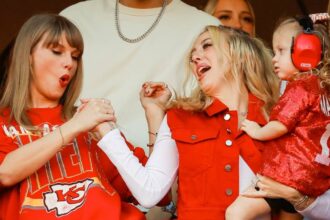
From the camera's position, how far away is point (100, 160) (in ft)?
8.11

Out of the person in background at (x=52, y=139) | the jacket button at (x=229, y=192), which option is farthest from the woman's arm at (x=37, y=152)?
the jacket button at (x=229, y=192)

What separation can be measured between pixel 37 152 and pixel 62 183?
119mm

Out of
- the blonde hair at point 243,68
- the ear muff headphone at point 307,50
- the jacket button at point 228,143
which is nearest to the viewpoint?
the ear muff headphone at point 307,50

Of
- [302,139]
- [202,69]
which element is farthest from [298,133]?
[202,69]

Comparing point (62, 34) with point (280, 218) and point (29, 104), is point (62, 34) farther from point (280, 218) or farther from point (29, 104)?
point (280, 218)

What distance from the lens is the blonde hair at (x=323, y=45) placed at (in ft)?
7.29

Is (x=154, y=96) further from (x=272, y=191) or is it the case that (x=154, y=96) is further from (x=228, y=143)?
(x=272, y=191)

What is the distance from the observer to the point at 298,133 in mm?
2234

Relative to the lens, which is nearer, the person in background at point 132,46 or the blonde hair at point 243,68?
the blonde hair at point 243,68

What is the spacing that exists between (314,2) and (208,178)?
1.81 metres

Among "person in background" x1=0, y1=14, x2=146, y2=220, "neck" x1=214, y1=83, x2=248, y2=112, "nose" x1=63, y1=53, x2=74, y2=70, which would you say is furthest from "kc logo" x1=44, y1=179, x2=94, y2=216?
"neck" x1=214, y1=83, x2=248, y2=112

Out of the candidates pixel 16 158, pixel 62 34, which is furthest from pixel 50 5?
pixel 16 158

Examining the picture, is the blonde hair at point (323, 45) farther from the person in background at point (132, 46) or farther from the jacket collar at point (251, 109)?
the person in background at point (132, 46)

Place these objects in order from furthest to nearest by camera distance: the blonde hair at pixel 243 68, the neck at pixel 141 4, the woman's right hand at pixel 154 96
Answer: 1. the neck at pixel 141 4
2. the woman's right hand at pixel 154 96
3. the blonde hair at pixel 243 68
